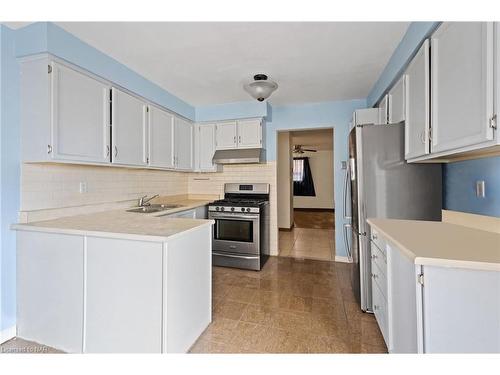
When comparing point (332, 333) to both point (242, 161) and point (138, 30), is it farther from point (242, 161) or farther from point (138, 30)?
point (138, 30)

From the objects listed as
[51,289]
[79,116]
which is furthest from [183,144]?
[51,289]

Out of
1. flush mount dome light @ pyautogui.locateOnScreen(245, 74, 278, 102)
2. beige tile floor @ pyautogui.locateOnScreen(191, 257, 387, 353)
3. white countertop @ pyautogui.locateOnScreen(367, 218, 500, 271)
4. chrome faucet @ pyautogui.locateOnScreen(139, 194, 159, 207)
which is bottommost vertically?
beige tile floor @ pyautogui.locateOnScreen(191, 257, 387, 353)

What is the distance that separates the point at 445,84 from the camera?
136cm

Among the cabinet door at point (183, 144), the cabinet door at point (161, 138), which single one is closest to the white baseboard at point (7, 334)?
the cabinet door at point (161, 138)

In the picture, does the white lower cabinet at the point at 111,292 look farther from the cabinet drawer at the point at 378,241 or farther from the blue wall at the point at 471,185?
the blue wall at the point at 471,185

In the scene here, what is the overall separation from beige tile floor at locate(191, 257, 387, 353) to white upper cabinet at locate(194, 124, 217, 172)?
170 cm

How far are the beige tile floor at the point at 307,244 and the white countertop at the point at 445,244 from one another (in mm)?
2339

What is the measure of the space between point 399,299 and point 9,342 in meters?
2.76

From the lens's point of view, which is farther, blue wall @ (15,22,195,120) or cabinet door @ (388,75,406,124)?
cabinet door @ (388,75,406,124)

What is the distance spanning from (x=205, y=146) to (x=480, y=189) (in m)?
3.34

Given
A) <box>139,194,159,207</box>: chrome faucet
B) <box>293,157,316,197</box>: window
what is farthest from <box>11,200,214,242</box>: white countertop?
<box>293,157,316,197</box>: window

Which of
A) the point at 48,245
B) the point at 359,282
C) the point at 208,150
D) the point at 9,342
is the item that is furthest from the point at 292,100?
the point at 9,342

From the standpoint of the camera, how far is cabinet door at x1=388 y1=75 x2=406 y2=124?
200cm

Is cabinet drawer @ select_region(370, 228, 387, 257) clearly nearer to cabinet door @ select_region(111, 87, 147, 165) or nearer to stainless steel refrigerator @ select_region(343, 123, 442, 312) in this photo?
stainless steel refrigerator @ select_region(343, 123, 442, 312)
